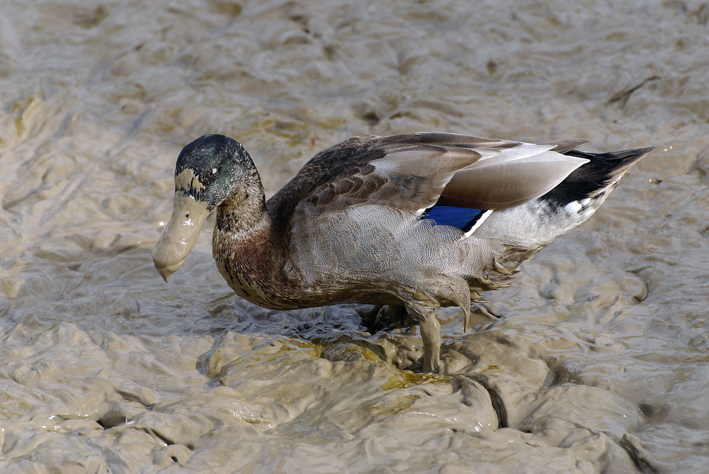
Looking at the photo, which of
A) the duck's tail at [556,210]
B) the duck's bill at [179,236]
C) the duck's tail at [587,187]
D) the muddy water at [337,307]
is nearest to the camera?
the muddy water at [337,307]

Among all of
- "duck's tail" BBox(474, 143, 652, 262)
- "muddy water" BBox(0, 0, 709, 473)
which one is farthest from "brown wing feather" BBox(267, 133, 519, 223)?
"muddy water" BBox(0, 0, 709, 473)

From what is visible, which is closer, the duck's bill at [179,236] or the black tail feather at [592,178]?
the duck's bill at [179,236]

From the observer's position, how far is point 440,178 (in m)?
3.23

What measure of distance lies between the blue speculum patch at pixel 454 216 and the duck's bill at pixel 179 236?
1111mm

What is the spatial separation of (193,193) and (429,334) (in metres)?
1.36

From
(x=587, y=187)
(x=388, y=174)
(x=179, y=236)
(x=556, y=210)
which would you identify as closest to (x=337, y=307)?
(x=388, y=174)

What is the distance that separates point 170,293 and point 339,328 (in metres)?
1.14

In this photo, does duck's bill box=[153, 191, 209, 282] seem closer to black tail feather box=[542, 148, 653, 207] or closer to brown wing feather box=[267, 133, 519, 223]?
brown wing feather box=[267, 133, 519, 223]

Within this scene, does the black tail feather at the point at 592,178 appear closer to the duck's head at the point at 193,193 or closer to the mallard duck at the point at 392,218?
the mallard duck at the point at 392,218

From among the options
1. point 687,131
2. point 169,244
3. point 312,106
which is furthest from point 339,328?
point 687,131

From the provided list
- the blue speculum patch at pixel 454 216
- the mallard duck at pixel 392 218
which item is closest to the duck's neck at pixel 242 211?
the mallard duck at pixel 392 218

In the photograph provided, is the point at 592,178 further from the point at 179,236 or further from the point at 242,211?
the point at 179,236

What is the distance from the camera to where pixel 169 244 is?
10.3ft

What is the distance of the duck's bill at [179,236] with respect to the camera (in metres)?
3.13
